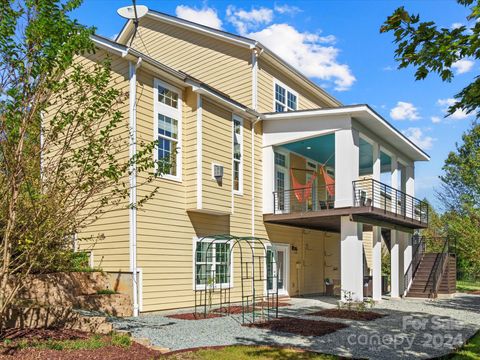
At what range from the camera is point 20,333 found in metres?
7.71

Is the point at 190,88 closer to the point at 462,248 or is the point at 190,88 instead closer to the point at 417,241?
the point at 417,241

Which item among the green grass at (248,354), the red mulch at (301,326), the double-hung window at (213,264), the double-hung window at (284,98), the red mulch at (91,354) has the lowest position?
the red mulch at (301,326)

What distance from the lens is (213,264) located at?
14977 mm

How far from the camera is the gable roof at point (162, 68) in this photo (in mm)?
12594

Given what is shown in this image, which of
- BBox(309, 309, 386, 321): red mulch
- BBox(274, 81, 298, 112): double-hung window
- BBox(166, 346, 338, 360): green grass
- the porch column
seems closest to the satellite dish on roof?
BBox(274, 81, 298, 112): double-hung window

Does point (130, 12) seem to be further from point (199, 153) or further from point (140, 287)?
point (140, 287)

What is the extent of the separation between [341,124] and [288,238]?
5.80 metres

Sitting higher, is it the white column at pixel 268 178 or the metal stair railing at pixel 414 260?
the white column at pixel 268 178

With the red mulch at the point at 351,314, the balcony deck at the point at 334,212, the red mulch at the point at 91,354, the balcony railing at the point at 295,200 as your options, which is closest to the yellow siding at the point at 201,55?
the balcony railing at the point at 295,200

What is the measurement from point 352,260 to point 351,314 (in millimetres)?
2649

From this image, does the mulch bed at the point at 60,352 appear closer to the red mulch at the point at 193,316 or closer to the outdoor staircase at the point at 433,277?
the red mulch at the point at 193,316

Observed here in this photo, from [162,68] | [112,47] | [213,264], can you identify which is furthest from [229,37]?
[213,264]

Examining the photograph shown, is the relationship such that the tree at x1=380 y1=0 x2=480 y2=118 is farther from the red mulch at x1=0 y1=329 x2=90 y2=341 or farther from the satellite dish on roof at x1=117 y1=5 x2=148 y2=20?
the satellite dish on roof at x1=117 y1=5 x2=148 y2=20

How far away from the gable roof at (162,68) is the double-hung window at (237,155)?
1.90 ft
